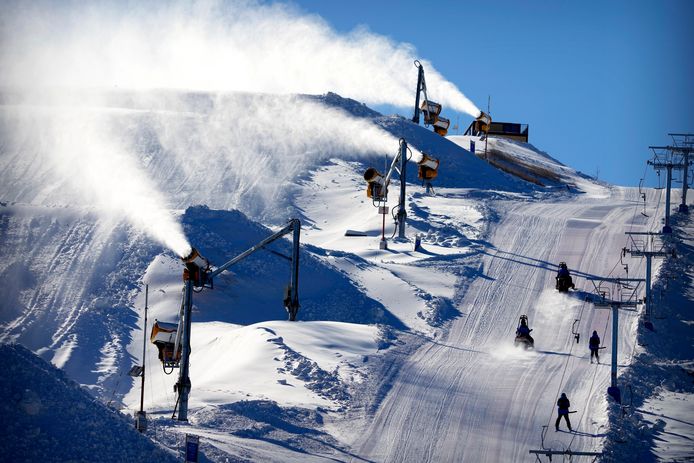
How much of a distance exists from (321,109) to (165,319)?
36151 mm

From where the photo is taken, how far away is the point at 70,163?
71.7 m

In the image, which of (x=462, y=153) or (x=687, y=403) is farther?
(x=462, y=153)

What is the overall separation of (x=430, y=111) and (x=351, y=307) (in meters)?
24.3

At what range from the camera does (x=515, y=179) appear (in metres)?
72.2

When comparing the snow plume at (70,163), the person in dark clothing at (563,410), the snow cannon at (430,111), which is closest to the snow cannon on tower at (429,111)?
the snow cannon at (430,111)

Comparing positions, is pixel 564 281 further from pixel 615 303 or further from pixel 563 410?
pixel 563 410

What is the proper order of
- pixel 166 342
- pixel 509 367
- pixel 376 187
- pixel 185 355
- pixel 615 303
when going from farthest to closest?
pixel 376 187
pixel 509 367
pixel 615 303
pixel 166 342
pixel 185 355

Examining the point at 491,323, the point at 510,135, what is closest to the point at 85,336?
the point at 491,323

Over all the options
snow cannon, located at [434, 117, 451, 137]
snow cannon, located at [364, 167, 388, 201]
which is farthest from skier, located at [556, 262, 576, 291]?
snow cannon, located at [434, 117, 451, 137]

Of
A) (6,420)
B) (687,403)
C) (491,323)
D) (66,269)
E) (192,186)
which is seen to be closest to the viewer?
(6,420)

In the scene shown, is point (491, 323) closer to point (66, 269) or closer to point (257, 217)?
point (66, 269)

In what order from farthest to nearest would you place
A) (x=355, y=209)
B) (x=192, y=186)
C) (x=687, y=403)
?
(x=192, y=186) → (x=355, y=209) → (x=687, y=403)

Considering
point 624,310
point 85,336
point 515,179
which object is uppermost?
point 515,179

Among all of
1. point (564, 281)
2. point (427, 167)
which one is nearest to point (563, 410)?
point (564, 281)
